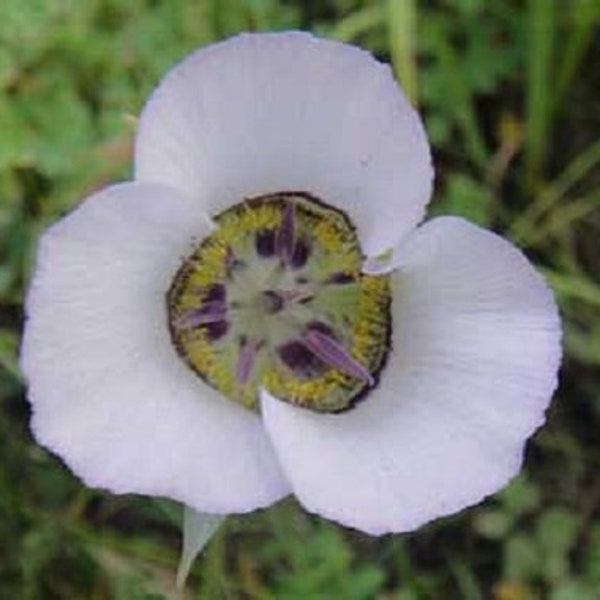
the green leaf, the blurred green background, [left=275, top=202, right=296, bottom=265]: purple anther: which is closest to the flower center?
[left=275, top=202, right=296, bottom=265]: purple anther

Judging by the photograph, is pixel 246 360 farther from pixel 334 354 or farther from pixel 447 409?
pixel 447 409

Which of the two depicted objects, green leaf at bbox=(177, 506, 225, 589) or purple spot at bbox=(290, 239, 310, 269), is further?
purple spot at bbox=(290, 239, 310, 269)

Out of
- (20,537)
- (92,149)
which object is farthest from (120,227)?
(20,537)

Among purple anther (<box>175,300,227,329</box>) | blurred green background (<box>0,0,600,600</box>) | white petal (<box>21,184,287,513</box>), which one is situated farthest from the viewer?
blurred green background (<box>0,0,600,600</box>)

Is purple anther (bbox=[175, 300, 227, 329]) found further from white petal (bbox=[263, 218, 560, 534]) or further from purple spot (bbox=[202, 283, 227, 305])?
white petal (bbox=[263, 218, 560, 534])

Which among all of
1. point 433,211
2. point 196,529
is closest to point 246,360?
point 196,529

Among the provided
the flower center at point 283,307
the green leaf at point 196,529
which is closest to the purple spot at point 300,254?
the flower center at point 283,307
